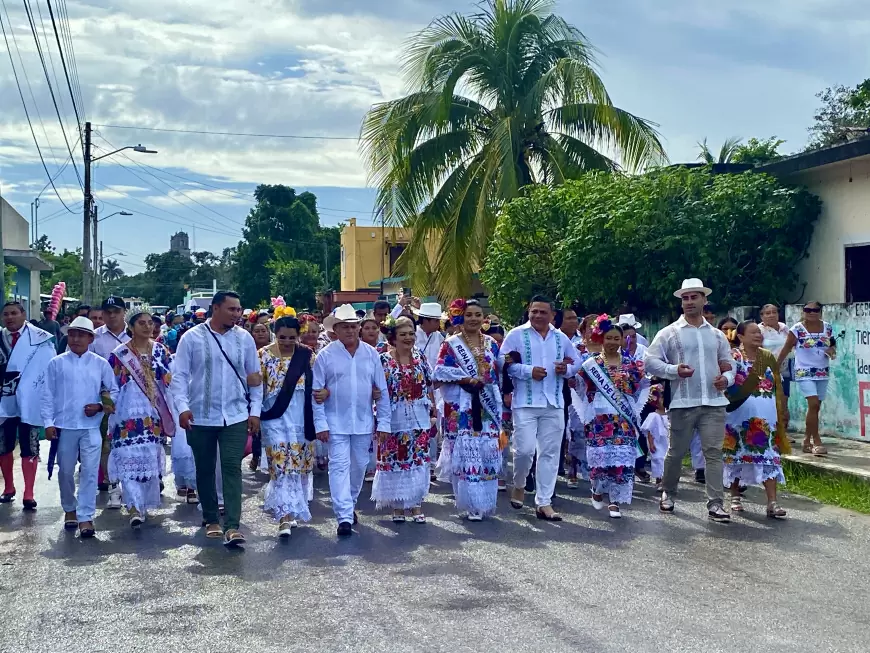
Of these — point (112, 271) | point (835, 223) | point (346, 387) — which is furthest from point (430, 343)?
point (112, 271)

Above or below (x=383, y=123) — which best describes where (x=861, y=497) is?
below

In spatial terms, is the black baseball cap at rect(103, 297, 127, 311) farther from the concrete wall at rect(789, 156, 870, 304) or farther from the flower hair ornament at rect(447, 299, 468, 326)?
the concrete wall at rect(789, 156, 870, 304)

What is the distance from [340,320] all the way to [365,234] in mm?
48382

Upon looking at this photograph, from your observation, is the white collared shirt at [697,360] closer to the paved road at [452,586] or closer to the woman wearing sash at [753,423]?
the woman wearing sash at [753,423]

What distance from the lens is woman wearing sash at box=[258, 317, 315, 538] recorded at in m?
9.19

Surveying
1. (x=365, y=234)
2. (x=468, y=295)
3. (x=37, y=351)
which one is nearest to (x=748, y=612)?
(x=37, y=351)

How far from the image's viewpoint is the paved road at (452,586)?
5949 millimetres

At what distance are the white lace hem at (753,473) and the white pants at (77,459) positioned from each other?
5.47 metres

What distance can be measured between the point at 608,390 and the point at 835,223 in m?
7.40

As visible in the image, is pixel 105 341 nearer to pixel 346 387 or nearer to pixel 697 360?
pixel 346 387

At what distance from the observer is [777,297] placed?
654 inches

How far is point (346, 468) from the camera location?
9.37 meters

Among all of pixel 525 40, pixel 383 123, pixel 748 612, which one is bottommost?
pixel 748 612

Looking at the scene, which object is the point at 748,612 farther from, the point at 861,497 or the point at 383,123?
the point at 383,123
